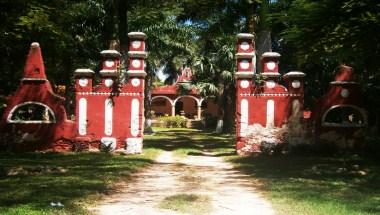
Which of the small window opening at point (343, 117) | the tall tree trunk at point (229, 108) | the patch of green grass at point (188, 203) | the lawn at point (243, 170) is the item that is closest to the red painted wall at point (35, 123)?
the lawn at point (243, 170)

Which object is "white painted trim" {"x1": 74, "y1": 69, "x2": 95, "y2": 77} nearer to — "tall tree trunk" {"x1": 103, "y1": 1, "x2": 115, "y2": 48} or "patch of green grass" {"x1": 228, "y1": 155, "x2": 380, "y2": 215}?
"tall tree trunk" {"x1": 103, "y1": 1, "x2": 115, "y2": 48}

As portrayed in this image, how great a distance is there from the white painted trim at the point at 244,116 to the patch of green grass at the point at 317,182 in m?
1.12

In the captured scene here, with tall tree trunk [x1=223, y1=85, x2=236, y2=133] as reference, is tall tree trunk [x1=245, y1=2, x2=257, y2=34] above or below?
above

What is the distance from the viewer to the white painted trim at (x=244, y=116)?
63.0 ft

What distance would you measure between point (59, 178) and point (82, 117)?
7526 millimetres

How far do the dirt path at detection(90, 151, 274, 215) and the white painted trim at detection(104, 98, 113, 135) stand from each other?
3429mm

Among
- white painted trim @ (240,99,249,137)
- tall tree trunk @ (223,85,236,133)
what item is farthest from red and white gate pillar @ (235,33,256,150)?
tall tree trunk @ (223,85,236,133)

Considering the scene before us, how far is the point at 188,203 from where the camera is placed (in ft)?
30.6

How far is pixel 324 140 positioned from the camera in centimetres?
1903

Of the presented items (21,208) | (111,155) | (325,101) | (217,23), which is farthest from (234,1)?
(21,208)

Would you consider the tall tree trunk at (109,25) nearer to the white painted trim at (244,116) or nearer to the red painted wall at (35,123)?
the red painted wall at (35,123)

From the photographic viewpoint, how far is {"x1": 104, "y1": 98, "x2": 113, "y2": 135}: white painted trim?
19.5m

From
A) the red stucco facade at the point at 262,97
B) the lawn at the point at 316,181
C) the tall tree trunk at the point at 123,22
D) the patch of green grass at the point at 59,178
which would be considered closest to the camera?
the patch of green grass at the point at 59,178

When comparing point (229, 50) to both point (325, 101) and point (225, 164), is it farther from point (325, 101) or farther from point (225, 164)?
point (225, 164)
